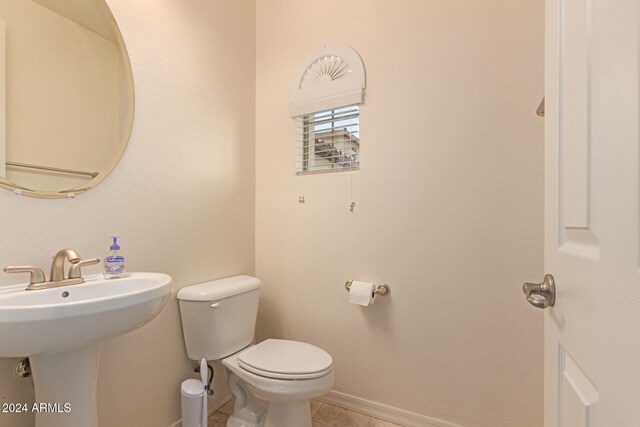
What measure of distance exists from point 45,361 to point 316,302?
118 centimetres

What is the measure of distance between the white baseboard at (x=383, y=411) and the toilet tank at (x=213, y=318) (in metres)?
0.64

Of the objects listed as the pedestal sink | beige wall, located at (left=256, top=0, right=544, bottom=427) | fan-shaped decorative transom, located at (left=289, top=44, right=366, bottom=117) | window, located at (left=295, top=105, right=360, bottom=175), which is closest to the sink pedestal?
the pedestal sink

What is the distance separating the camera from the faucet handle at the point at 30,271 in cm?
88

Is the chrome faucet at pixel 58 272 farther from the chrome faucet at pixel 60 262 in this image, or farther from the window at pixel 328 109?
the window at pixel 328 109

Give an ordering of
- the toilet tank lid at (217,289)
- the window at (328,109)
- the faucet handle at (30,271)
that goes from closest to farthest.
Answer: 1. the faucet handle at (30,271)
2. the toilet tank lid at (217,289)
3. the window at (328,109)

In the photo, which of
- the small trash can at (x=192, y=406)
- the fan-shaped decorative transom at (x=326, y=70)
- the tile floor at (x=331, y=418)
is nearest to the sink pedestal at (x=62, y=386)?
the small trash can at (x=192, y=406)

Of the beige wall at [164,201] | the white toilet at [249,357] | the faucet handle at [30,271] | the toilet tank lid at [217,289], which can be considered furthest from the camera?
the toilet tank lid at [217,289]

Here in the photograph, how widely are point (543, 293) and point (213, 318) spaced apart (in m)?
1.27

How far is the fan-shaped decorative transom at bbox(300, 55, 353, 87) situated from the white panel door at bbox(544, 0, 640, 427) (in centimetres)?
114

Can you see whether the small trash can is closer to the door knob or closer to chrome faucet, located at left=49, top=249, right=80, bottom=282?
chrome faucet, located at left=49, top=249, right=80, bottom=282

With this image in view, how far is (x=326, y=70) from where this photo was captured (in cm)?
172

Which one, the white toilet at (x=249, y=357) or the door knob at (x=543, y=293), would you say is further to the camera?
the white toilet at (x=249, y=357)

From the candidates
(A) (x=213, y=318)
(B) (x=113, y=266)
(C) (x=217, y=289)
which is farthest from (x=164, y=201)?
(A) (x=213, y=318)

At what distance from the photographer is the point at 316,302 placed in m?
1.76
